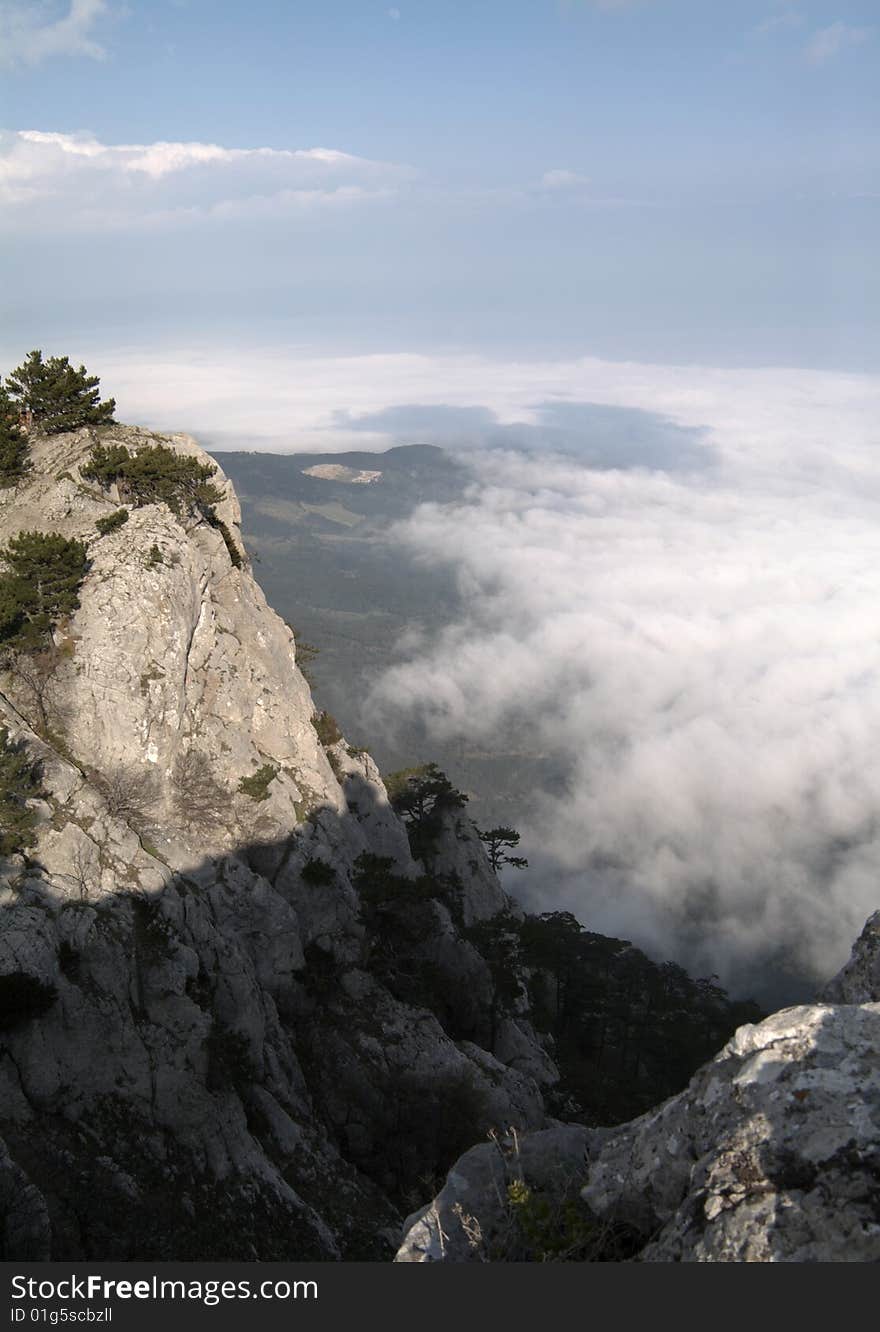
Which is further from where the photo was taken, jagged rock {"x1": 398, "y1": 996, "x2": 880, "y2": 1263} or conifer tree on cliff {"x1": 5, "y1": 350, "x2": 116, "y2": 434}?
conifer tree on cliff {"x1": 5, "y1": 350, "x2": 116, "y2": 434}

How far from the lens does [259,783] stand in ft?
122

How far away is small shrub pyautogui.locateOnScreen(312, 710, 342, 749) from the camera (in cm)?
4844

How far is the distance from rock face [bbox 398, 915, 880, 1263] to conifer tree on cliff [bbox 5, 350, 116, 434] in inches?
1692

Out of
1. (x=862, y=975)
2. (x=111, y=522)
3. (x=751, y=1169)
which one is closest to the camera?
(x=751, y=1169)

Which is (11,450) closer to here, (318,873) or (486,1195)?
(318,873)

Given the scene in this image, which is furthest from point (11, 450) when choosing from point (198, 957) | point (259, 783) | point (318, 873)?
point (198, 957)

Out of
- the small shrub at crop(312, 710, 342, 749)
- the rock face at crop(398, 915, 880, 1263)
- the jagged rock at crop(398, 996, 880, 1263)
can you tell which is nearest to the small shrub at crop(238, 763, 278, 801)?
the small shrub at crop(312, 710, 342, 749)

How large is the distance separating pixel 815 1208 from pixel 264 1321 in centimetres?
600

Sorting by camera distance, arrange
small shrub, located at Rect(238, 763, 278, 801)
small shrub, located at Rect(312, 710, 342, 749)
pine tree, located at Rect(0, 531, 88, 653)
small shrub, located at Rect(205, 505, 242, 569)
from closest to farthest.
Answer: pine tree, located at Rect(0, 531, 88, 653) → small shrub, located at Rect(238, 763, 278, 801) → small shrub, located at Rect(205, 505, 242, 569) → small shrub, located at Rect(312, 710, 342, 749)

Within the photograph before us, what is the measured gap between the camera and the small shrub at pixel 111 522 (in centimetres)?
3559

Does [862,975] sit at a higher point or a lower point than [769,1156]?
lower

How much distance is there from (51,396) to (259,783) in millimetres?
24350

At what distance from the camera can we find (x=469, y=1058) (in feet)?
125

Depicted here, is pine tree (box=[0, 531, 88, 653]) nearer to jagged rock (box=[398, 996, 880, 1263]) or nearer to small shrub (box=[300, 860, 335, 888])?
small shrub (box=[300, 860, 335, 888])
